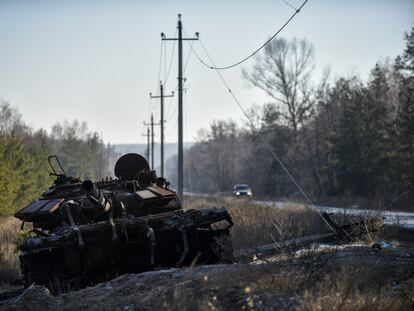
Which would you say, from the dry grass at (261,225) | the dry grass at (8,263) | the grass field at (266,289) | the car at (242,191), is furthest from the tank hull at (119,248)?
the car at (242,191)

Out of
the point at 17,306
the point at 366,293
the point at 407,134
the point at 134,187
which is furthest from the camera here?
the point at 407,134

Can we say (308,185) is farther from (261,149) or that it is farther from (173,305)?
(173,305)

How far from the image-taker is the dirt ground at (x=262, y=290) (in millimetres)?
6355

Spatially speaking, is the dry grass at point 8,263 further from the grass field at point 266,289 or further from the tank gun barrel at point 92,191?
the grass field at point 266,289

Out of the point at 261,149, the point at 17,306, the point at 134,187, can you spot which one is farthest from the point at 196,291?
the point at 261,149

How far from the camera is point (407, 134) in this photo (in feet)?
114

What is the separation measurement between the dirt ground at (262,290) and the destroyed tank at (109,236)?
1663mm

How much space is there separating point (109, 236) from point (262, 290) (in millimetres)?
4716

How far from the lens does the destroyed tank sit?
1066 cm

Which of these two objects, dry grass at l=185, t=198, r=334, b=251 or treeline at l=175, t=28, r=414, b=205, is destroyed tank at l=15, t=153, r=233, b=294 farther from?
treeline at l=175, t=28, r=414, b=205

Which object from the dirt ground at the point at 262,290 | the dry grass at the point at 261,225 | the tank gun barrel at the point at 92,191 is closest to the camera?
the dirt ground at the point at 262,290

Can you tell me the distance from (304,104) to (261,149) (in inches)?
512

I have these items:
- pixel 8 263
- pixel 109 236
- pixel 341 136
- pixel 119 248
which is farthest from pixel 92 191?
pixel 341 136

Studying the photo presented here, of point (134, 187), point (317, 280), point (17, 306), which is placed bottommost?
point (17, 306)
